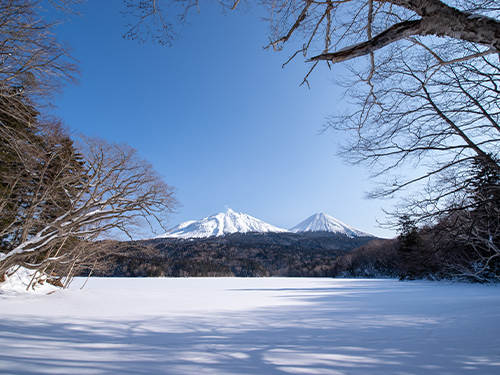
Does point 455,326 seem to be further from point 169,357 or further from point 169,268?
point 169,268

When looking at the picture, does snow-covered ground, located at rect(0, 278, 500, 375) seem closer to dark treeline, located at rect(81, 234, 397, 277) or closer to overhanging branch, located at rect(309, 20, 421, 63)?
overhanging branch, located at rect(309, 20, 421, 63)

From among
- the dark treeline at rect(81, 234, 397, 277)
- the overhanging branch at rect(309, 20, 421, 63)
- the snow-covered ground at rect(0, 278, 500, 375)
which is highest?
the overhanging branch at rect(309, 20, 421, 63)

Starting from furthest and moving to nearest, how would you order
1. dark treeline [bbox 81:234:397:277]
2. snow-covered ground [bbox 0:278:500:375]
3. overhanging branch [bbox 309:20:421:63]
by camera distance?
dark treeline [bbox 81:234:397:277] < snow-covered ground [bbox 0:278:500:375] < overhanging branch [bbox 309:20:421:63]

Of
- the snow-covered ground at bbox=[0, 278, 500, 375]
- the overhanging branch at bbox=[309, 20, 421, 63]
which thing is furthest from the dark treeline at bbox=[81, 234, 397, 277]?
the overhanging branch at bbox=[309, 20, 421, 63]

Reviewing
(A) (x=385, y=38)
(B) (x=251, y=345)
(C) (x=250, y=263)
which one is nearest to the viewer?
(A) (x=385, y=38)

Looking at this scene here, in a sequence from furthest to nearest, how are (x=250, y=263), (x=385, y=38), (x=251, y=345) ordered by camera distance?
(x=250, y=263), (x=251, y=345), (x=385, y=38)

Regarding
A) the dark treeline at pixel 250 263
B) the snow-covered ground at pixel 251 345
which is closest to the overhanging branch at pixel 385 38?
the snow-covered ground at pixel 251 345

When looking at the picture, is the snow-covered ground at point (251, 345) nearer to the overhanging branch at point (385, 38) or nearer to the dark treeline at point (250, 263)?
the overhanging branch at point (385, 38)

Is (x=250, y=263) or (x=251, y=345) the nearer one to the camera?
(x=251, y=345)

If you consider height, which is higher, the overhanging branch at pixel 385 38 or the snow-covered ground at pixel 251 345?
the overhanging branch at pixel 385 38

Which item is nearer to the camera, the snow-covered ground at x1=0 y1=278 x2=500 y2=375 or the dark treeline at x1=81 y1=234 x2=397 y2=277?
the snow-covered ground at x1=0 y1=278 x2=500 y2=375

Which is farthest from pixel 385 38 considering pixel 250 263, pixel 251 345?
pixel 250 263

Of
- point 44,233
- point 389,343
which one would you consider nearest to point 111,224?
point 44,233

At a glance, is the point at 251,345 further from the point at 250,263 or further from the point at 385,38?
the point at 250,263
